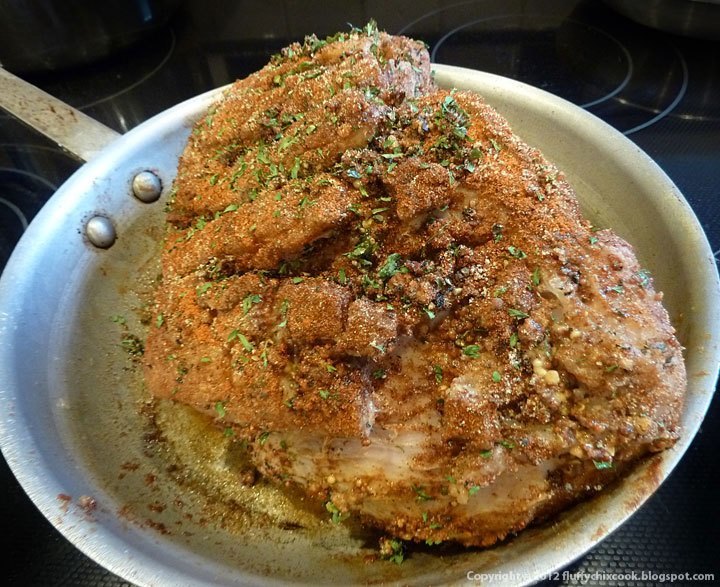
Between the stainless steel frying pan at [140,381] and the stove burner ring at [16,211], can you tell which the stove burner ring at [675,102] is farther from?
the stove burner ring at [16,211]

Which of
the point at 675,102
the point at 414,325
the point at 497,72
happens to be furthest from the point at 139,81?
the point at 675,102

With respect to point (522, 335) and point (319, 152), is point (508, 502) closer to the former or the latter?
point (522, 335)

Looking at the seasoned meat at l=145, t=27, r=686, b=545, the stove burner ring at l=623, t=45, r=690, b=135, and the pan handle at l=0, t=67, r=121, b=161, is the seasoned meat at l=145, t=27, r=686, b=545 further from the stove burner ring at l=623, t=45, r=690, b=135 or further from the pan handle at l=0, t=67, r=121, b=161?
the stove burner ring at l=623, t=45, r=690, b=135

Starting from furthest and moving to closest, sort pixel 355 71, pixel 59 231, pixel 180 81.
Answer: pixel 180 81, pixel 59 231, pixel 355 71

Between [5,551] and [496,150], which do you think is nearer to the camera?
[496,150]

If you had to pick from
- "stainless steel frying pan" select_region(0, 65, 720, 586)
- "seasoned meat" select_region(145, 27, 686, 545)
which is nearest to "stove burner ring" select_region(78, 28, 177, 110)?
"stainless steel frying pan" select_region(0, 65, 720, 586)

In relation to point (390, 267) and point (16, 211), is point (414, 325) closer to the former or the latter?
point (390, 267)

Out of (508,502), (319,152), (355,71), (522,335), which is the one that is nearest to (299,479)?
(508,502)
